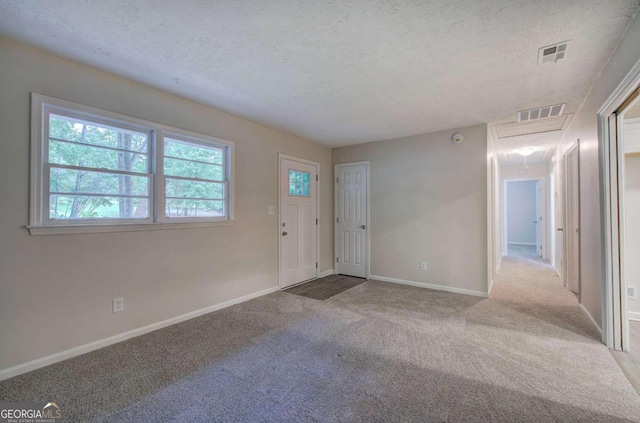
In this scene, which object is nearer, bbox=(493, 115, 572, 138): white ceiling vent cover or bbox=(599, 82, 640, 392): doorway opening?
bbox=(599, 82, 640, 392): doorway opening

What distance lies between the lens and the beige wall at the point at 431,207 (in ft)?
12.7

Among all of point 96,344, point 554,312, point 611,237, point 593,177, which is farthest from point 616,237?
point 96,344

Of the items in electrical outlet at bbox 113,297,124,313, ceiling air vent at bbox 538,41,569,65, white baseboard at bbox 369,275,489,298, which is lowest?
white baseboard at bbox 369,275,489,298

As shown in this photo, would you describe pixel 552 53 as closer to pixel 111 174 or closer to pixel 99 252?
pixel 111 174

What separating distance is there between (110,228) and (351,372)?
2.40 metres

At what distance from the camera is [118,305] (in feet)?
8.24

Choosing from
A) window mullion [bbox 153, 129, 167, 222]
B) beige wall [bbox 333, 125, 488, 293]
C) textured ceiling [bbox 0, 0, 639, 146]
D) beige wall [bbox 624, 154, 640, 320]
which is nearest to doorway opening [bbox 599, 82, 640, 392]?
textured ceiling [bbox 0, 0, 639, 146]

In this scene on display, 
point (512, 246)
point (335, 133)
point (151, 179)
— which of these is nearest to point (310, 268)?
point (335, 133)

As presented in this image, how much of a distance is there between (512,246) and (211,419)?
9.98 metres

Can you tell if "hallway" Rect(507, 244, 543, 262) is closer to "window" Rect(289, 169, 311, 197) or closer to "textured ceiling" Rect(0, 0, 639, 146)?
"textured ceiling" Rect(0, 0, 639, 146)

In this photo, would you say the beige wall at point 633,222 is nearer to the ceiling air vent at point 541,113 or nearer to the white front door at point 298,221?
the ceiling air vent at point 541,113

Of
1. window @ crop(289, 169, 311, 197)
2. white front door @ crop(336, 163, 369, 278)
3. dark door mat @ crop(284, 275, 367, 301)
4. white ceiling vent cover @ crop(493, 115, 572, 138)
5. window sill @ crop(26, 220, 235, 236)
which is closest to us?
window sill @ crop(26, 220, 235, 236)

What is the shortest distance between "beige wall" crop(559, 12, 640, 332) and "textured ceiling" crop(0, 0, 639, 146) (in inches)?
4.9

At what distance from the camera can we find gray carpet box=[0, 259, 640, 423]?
1.65 meters
